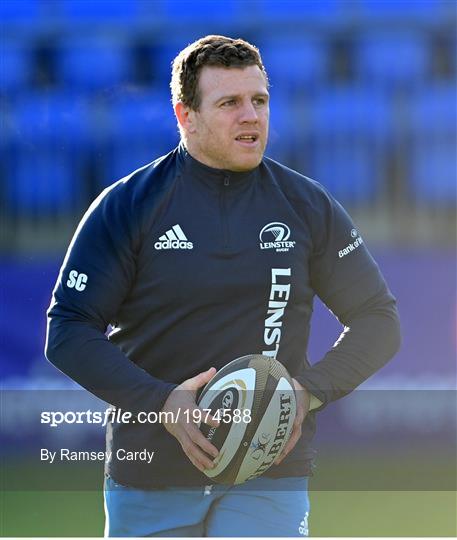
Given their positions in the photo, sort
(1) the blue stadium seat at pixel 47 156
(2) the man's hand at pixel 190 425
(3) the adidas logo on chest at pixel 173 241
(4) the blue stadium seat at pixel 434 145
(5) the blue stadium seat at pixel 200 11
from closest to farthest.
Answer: (2) the man's hand at pixel 190 425 → (3) the adidas logo on chest at pixel 173 241 → (1) the blue stadium seat at pixel 47 156 → (4) the blue stadium seat at pixel 434 145 → (5) the blue stadium seat at pixel 200 11

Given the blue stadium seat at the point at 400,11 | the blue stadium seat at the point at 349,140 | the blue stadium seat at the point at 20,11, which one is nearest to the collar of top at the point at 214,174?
the blue stadium seat at the point at 349,140

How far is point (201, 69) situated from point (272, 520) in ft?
4.10

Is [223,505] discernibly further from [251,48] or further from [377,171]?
[377,171]

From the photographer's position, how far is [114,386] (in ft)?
9.87

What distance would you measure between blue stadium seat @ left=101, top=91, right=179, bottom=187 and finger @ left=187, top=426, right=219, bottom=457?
4.14 m

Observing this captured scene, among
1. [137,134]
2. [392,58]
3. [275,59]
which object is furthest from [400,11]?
[137,134]

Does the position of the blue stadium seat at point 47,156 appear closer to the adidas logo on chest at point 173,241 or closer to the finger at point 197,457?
the adidas logo on chest at point 173,241

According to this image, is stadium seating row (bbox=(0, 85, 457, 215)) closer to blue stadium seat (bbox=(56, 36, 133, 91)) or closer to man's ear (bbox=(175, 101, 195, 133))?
blue stadium seat (bbox=(56, 36, 133, 91))

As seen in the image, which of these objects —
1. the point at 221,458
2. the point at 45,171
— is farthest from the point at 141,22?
the point at 221,458

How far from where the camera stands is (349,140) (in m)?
7.09

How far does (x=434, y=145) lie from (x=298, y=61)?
1.00 metres

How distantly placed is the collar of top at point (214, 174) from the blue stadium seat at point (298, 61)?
13.3 ft

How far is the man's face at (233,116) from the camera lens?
3111mm

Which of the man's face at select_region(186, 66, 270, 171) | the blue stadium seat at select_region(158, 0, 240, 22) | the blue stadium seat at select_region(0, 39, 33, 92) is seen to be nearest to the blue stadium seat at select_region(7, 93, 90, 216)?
the blue stadium seat at select_region(0, 39, 33, 92)
